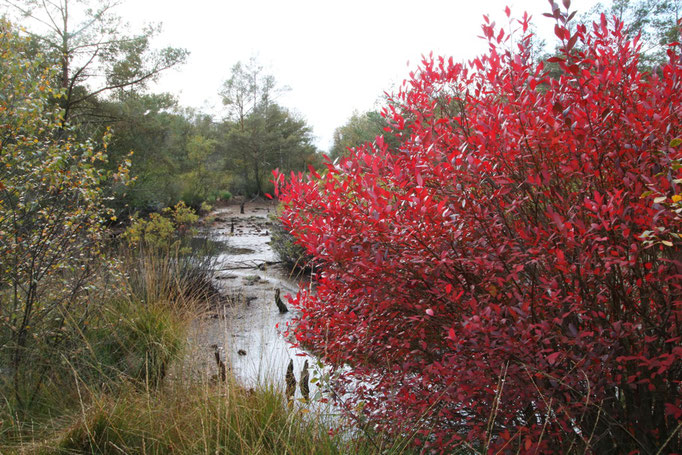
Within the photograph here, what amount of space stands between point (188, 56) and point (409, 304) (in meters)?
15.7

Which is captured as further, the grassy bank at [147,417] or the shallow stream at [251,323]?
the shallow stream at [251,323]

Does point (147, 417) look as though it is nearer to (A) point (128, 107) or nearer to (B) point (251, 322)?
(B) point (251, 322)

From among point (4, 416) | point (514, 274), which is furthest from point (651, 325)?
point (4, 416)

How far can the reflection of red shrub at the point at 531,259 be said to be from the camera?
5.42 feet

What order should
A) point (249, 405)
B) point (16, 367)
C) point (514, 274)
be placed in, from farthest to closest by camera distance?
1. point (16, 367)
2. point (249, 405)
3. point (514, 274)

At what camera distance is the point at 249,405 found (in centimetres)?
259

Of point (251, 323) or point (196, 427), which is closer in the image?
point (196, 427)

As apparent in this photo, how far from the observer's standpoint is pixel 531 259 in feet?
5.71

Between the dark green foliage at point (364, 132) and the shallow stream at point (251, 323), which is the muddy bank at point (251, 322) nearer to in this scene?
the shallow stream at point (251, 323)

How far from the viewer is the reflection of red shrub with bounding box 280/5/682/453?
65.1 inches

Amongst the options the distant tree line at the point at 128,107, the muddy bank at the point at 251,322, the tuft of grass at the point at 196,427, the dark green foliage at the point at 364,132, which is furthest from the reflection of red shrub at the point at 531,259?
the distant tree line at the point at 128,107

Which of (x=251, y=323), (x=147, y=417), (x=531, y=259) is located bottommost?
(x=251, y=323)

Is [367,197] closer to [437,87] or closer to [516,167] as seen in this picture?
[516,167]

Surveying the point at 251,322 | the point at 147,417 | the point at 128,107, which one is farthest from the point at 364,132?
the point at 147,417
